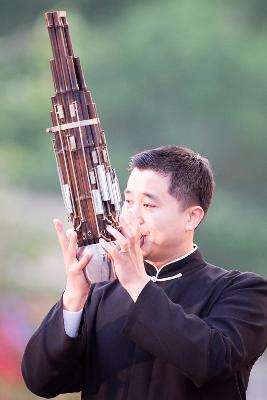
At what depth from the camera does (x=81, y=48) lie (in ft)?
14.1

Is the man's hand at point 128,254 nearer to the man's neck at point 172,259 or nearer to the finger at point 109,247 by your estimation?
the finger at point 109,247

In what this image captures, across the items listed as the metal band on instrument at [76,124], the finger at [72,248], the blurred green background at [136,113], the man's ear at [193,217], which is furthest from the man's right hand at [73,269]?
the blurred green background at [136,113]

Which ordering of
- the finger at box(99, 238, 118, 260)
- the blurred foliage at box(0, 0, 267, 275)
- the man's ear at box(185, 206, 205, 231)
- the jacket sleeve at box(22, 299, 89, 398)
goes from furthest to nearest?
the blurred foliage at box(0, 0, 267, 275) → the man's ear at box(185, 206, 205, 231) → the jacket sleeve at box(22, 299, 89, 398) → the finger at box(99, 238, 118, 260)

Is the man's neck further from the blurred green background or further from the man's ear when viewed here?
the blurred green background

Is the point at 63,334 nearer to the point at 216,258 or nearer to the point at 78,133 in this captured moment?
the point at 78,133

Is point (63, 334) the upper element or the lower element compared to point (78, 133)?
lower

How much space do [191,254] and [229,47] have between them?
1.59 metres

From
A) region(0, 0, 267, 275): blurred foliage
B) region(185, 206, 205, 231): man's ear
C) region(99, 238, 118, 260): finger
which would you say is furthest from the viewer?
region(0, 0, 267, 275): blurred foliage

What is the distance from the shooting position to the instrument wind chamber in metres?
2.54

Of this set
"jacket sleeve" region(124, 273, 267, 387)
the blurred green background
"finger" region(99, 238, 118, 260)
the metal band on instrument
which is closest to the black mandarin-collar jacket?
"jacket sleeve" region(124, 273, 267, 387)

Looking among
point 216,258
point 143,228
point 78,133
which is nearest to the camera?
point 78,133

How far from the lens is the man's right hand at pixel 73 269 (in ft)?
8.42

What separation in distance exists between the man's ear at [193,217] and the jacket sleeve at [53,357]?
43 centimetres

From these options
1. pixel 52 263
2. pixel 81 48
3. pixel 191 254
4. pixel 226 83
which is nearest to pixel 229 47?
pixel 226 83
